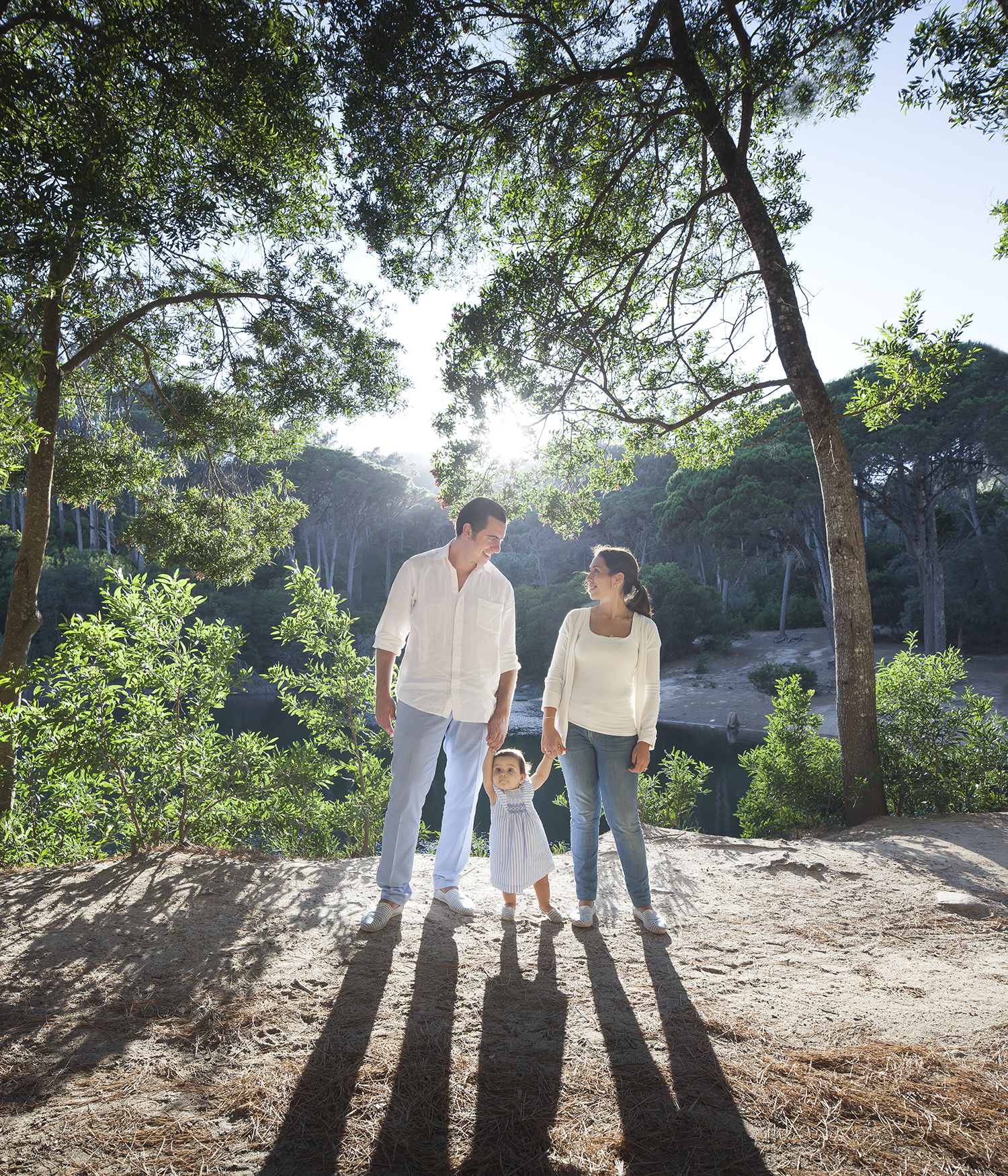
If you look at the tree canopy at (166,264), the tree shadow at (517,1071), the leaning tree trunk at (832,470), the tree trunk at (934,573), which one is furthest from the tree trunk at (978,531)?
the tree shadow at (517,1071)

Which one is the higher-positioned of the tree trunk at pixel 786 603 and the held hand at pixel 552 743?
the tree trunk at pixel 786 603

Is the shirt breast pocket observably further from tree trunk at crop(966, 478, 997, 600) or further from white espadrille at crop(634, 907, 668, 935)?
tree trunk at crop(966, 478, 997, 600)

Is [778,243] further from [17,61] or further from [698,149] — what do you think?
[17,61]

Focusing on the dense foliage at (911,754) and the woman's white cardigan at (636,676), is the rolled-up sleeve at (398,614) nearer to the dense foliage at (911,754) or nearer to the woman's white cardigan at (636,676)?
the woman's white cardigan at (636,676)

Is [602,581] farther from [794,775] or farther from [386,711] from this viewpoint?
[794,775]

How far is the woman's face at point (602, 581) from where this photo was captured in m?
2.90

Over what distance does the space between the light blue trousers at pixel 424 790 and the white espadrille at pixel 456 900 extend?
3 centimetres

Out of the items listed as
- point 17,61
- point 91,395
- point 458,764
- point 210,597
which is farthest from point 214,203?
point 210,597

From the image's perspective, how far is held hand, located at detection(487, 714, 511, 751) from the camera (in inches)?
116

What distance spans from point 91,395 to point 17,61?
329 centimetres

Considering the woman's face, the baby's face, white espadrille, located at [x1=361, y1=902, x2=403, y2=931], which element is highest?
the woman's face

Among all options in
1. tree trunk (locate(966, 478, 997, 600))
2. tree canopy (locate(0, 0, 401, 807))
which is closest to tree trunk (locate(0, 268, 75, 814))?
tree canopy (locate(0, 0, 401, 807))

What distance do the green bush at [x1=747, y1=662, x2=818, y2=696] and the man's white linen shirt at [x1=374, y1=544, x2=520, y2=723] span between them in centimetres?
1857

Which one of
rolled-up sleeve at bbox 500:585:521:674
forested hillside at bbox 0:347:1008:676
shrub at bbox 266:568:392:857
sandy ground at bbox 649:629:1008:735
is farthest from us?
sandy ground at bbox 649:629:1008:735
